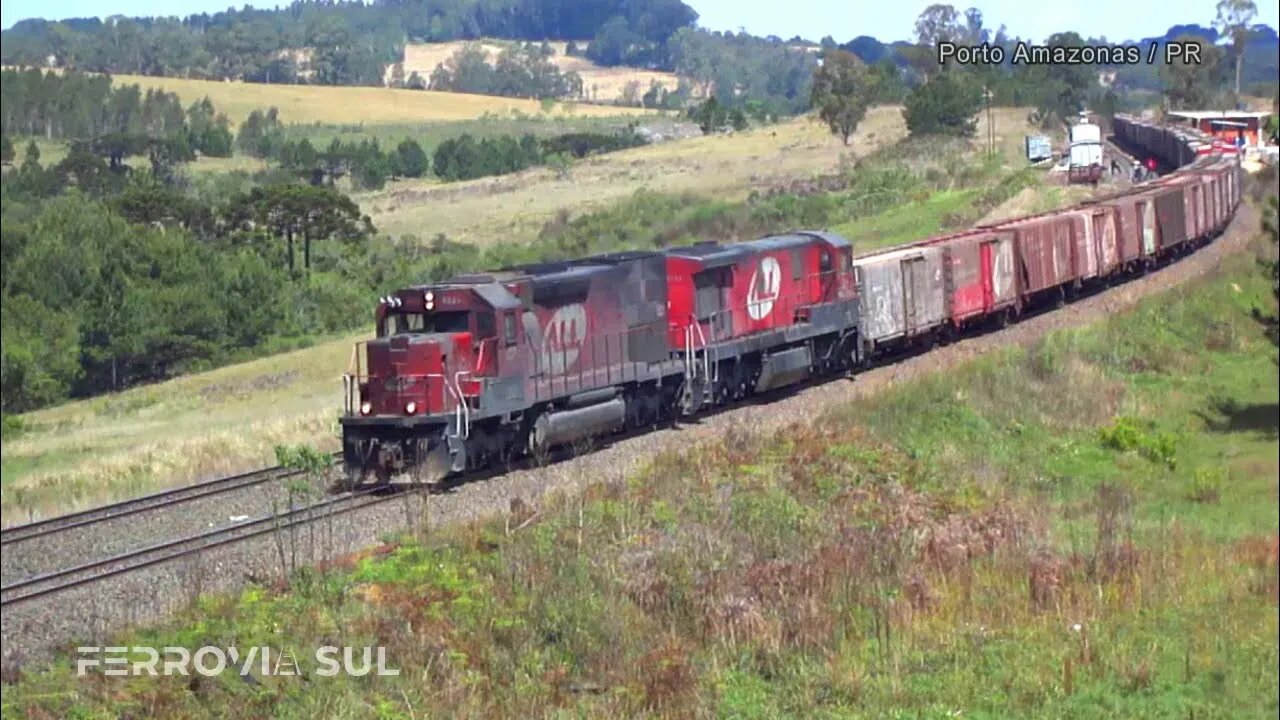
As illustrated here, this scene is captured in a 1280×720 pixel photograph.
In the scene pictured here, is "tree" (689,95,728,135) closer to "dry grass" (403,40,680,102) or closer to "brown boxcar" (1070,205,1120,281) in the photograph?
"dry grass" (403,40,680,102)

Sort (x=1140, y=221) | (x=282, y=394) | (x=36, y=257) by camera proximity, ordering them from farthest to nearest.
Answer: (x=1140, y=221) → (x=282, y=394) → (x=36, y=257)

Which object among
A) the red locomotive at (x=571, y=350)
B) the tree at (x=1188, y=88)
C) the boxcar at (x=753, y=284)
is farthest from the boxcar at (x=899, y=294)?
the tree at (x=1188, y=88)

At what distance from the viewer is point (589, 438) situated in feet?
73.9

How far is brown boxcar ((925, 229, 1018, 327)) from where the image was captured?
32.5 m

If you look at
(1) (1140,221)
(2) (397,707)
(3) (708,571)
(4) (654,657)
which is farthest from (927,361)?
(2) (397,707)

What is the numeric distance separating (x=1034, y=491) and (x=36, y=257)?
13493 millimetres

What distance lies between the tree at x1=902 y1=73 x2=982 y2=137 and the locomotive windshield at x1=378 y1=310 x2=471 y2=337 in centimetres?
4812

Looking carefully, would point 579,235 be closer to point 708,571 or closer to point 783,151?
point 783,151

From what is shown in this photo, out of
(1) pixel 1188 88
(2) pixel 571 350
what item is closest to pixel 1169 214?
(1) pixel 1188 88

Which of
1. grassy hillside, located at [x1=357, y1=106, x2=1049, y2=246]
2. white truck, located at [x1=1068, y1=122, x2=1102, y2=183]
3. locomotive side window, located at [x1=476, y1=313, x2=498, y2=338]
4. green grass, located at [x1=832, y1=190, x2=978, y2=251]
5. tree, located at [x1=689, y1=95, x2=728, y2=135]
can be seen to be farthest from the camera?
tree, located at [x1=689, y1=95, x2=728, y2=135]

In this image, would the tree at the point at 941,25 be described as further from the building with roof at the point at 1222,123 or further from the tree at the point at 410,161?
the tree at the point at 410,161

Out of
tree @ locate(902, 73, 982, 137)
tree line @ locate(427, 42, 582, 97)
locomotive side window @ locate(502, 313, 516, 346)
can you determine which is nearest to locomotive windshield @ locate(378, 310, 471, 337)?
locomotive side window @ locate(502, 313, 516, 346)

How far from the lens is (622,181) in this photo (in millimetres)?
71750

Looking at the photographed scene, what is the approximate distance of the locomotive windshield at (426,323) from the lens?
21016 millimetres
